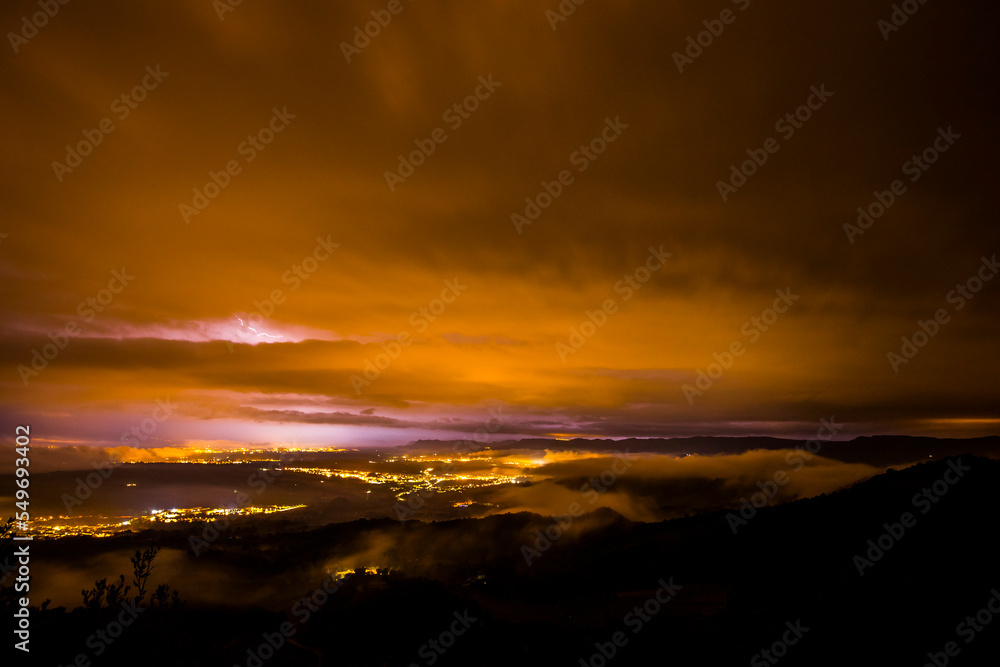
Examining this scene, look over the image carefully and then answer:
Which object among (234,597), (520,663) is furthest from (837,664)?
(234,597)

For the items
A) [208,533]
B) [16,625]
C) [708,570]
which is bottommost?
[708,570]

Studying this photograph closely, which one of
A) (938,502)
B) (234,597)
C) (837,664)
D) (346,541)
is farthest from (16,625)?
(346,541)

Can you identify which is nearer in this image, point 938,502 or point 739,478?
point 938,502

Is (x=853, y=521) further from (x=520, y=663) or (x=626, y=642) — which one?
(x=520, y=663)

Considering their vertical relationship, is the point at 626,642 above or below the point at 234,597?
below

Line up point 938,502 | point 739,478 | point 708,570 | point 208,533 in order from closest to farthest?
1. point 938,502
2. point 708,570
3. point 208,533
4. point 739,478

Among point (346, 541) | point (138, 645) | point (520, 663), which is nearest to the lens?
point (138, 645)

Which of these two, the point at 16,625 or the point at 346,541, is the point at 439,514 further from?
the point at 16,625
